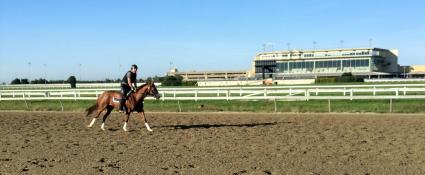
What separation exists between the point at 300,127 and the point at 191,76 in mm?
125334

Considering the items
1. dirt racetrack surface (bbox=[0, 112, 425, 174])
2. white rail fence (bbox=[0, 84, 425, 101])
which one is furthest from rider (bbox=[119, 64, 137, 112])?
white rail fence (bbox=[0, 84, 425, 101])

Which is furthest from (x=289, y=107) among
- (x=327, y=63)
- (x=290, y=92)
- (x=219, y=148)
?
(x=327, y=63)

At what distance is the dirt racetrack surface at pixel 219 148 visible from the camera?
7776 mm

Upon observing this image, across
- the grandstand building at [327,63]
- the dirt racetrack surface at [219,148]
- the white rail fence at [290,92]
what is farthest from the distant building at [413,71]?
the dirt racetrack surface at [219,148]

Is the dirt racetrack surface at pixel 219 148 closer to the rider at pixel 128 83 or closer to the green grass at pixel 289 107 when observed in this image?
the rider at pixel 128 83

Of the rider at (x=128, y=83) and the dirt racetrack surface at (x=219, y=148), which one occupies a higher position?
the rider at (x=128, y=83)

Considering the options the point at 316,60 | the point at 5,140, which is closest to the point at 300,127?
the point at 5,140

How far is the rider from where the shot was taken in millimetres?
13734

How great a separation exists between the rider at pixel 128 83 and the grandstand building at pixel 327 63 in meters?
92.7

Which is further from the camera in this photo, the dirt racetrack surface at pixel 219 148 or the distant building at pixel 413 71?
the distant building at pixel 413 71

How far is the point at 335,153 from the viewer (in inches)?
370

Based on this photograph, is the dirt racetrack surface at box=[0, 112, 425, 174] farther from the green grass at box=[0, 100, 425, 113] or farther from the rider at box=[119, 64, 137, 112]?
the green grass at box=[0, 100, 425, 113]

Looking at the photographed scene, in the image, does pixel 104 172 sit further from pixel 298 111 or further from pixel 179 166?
pixel 298 111

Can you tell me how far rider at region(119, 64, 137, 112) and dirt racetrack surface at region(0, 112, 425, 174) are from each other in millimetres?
928
